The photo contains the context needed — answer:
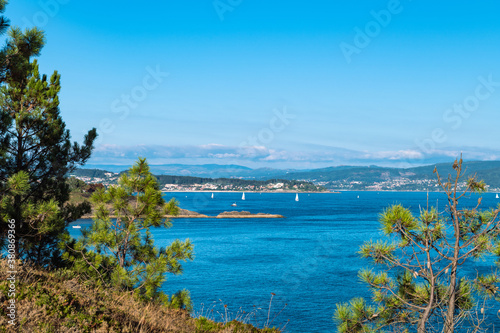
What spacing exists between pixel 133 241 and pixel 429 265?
9.30 meters

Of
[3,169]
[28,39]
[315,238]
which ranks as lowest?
[315,238]

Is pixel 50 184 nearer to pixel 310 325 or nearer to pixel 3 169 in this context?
→ pixel 3 169

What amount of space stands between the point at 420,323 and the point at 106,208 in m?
10.3

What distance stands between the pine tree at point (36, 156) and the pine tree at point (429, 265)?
27.9ft

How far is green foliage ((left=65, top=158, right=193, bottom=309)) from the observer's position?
489 inches

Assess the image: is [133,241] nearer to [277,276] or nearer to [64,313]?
[64,313]

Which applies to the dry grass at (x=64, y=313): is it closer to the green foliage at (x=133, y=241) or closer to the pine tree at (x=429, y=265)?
the pine tree at (x=429, y=265)

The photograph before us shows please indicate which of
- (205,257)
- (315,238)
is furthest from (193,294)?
(315,238)

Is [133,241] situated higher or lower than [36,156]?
lower

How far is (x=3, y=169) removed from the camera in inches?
500

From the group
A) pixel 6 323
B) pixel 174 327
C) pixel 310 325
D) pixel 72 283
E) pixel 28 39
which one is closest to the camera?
Result: pixel 6 323

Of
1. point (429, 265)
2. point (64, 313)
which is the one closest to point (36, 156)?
point (64, 313)

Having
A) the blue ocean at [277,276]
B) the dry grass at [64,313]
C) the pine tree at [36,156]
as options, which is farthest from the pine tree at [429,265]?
the pine tree at [36,156]

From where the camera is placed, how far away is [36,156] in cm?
1378
